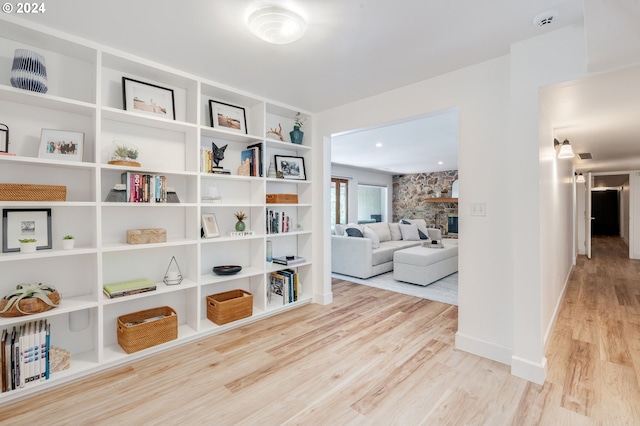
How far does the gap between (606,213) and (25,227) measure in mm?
16901

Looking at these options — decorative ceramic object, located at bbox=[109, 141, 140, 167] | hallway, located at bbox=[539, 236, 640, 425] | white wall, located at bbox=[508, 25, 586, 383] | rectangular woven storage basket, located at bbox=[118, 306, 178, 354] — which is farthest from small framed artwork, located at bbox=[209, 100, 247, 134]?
hallway, located at bbox=[539, 236, 640, 425]

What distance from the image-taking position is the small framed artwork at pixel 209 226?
9.12ft

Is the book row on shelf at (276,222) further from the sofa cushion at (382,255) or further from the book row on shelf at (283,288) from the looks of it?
the sofa cushion at (382,255)

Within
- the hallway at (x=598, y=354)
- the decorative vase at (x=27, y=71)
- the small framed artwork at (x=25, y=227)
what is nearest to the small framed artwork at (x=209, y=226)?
the small framed artwork at (x=25, y=227)

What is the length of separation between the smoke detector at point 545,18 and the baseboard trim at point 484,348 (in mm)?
2215

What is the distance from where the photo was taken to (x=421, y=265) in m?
4.43

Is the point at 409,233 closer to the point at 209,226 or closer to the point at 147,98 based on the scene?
the point at 209,226

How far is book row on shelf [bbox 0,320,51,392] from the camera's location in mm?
1790

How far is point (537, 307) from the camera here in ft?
6.61

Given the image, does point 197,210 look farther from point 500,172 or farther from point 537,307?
point 537,307

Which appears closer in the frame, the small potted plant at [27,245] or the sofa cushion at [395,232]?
the small potted plant at [27,245]

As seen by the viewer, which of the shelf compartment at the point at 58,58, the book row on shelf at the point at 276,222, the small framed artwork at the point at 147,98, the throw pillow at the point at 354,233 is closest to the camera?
the shelf compartment at the point at 58,58

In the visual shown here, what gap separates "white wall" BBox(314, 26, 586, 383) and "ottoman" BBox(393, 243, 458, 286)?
1.77 metres
